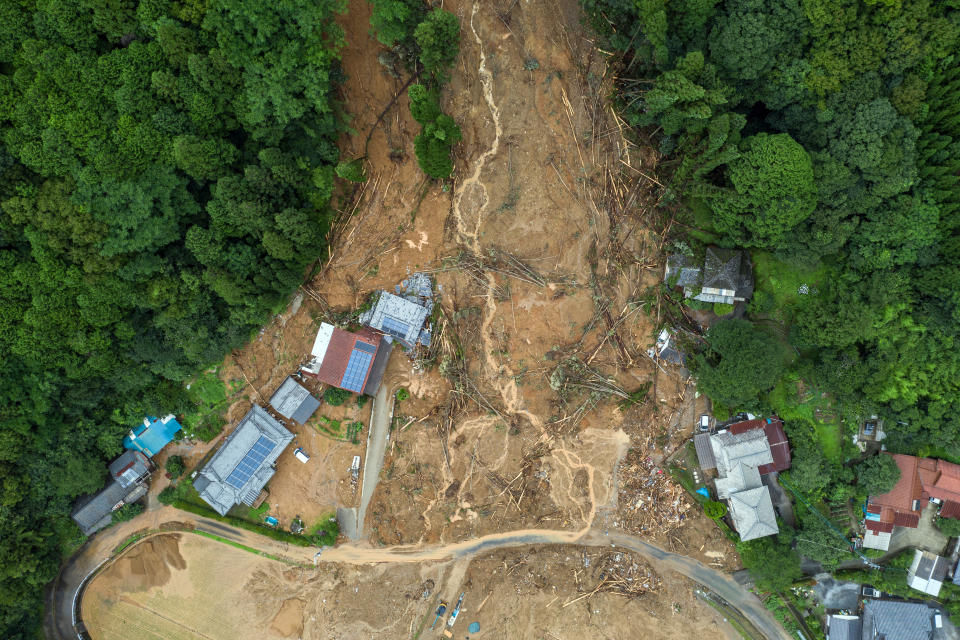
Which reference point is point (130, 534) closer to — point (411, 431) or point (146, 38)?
point (411, 431)

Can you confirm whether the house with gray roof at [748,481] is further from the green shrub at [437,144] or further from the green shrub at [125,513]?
the green shrub at [125,513]

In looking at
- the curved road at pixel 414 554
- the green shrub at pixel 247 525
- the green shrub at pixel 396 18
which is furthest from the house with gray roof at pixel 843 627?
the green shrub at pixel 396 18

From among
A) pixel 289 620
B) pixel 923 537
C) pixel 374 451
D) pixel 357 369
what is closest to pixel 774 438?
pixel 923 537

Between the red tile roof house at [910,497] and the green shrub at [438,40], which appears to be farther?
the red tile roof house at [910,497]

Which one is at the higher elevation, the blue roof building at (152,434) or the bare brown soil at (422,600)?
the blue roof building at (152,434)

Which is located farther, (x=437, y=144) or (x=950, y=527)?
(x=950, y=527)

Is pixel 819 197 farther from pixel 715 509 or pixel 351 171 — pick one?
pixel 351 171

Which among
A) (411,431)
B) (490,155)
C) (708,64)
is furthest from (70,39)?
(708,64)
